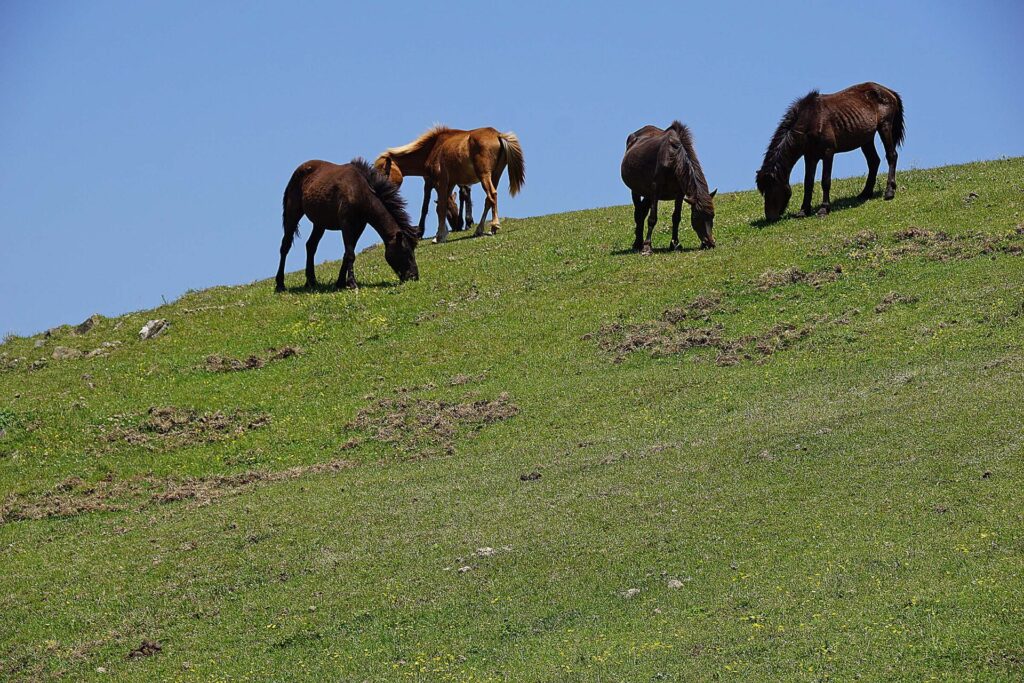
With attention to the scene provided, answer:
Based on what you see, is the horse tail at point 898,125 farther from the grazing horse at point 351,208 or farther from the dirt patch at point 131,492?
the dirt patch at point 131,492

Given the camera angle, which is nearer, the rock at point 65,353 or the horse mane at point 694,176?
the rock at point 65,353

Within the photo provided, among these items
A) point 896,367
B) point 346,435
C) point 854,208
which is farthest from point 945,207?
point 346,435

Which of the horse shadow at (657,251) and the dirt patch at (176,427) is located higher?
the horse shadow at (657,251)

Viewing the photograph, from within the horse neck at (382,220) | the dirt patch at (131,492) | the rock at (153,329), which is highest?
the horse neck at (382,220)

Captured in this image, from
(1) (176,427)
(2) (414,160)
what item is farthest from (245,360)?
(2) (414,160)

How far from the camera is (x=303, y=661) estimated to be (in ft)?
37.6

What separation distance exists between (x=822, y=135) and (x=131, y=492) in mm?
17774

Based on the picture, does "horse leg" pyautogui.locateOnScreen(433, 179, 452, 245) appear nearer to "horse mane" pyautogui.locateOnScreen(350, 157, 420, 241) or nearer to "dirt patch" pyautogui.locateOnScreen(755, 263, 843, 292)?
"horse mane" pyautogui.locateOnScreen(350, 157, 420, 241)

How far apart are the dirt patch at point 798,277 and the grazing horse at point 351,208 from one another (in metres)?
8.39

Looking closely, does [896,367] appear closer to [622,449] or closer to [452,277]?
[622,449]

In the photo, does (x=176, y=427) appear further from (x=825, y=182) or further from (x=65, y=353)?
(x=825, y=182)

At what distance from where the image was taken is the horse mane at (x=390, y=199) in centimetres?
2753

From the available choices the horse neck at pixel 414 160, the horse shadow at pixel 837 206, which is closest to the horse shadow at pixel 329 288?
the horse neck at pixel 414 160

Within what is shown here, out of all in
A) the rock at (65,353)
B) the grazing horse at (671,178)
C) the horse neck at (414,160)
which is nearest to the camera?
the rock at (65,353)
